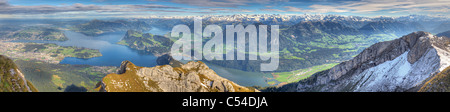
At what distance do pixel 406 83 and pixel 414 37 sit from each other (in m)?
27.5

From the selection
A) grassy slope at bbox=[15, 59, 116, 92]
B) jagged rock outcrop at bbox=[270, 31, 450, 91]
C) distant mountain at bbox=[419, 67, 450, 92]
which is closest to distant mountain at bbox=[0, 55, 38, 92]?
grassy slope at bbox=[15, 59, 116, 92]

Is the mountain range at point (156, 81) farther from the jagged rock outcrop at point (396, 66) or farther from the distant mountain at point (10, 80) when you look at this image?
the jagged rock outcrop at point (396, 66)

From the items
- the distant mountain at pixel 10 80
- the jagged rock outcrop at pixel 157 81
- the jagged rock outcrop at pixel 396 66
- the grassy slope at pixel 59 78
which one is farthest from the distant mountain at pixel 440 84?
the grassy slope at pixel 59 78

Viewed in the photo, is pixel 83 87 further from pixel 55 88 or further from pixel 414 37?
pixel 414 37

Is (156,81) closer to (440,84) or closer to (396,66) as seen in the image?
(440,84)

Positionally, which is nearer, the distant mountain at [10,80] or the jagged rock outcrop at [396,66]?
the distant mountain at [10,80]

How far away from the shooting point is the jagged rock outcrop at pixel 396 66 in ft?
223

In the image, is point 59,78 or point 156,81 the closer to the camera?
point 156,81

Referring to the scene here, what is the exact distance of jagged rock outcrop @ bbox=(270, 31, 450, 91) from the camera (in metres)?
67.9

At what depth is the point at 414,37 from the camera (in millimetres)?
83875

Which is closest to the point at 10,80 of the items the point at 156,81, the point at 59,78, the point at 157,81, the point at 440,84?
the point at 156,81

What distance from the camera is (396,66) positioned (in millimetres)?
82250

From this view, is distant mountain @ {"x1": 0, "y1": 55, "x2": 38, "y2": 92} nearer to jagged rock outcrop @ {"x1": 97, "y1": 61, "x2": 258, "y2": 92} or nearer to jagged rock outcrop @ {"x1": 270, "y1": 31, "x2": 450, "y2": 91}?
jagged rock outcrop @ {"x1": 97, "y1": 61, "x2": 258, "y2": 92}

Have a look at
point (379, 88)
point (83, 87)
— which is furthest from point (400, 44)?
point (83, 87)
